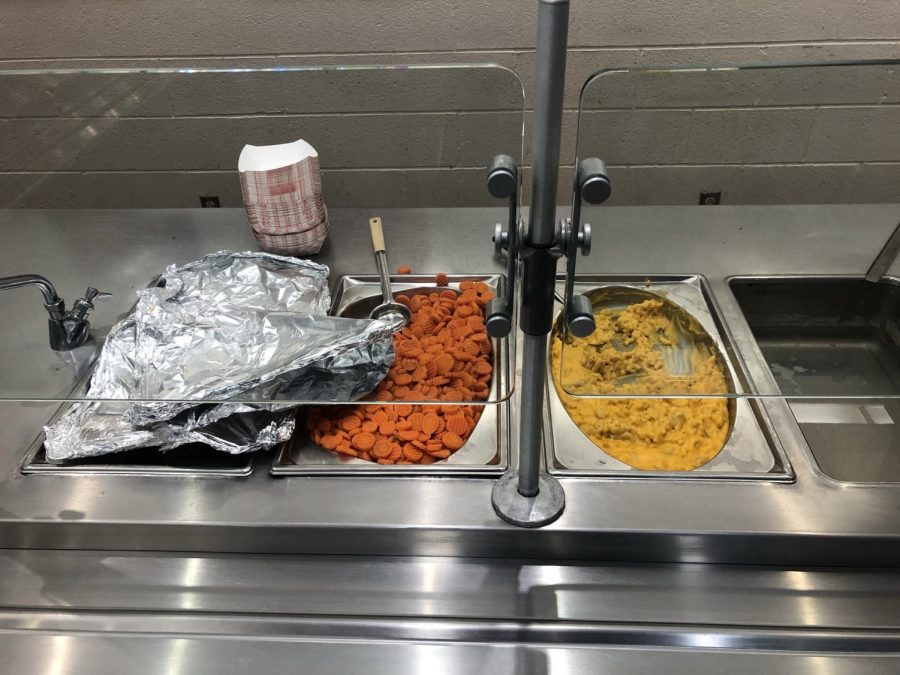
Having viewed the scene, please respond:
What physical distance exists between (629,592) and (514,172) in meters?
0.55

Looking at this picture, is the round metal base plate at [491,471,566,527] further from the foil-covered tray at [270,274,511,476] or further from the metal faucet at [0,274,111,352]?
the metal faucet at [0,274,111,352]

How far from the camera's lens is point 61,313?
0.92 m

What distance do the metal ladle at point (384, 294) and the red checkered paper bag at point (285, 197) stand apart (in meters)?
0.08

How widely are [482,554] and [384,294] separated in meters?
0.40

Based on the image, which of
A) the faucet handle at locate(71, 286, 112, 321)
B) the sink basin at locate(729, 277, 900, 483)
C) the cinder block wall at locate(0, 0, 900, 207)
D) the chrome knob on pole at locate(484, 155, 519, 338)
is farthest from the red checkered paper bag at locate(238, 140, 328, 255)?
the sink basin at locate(729, 277, 900, 483)

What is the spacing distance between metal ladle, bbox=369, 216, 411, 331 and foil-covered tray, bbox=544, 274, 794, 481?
0.22 meters

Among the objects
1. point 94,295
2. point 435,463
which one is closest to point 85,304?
point 94,295

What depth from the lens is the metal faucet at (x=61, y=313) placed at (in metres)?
0.91

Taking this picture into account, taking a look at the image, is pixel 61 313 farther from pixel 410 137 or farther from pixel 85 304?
pixel 410 137

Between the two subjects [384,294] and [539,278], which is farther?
[384,294]

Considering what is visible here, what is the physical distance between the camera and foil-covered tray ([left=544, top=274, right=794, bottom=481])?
0.79 metres

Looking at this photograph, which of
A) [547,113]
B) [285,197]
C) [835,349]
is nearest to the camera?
[547,113]

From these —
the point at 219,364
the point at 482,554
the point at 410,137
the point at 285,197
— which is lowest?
the point at 482,554

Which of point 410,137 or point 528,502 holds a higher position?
point 410,137
